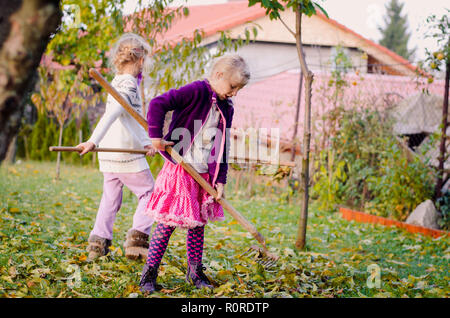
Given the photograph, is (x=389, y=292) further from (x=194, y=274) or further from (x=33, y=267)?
(x=33, y=267)

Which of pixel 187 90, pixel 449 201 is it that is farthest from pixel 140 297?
pixel 449 201

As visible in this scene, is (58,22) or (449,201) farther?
(449,201)

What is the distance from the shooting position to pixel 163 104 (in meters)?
2.95

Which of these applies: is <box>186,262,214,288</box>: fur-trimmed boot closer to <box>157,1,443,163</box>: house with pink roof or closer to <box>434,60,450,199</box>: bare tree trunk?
<box>434,60,450,199</box>: bare tree trunk

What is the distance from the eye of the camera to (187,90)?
304 centimetres

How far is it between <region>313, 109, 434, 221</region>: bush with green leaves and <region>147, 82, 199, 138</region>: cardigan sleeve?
4.53 metres

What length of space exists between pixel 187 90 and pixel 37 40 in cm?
116

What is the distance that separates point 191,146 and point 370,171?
4.83 m

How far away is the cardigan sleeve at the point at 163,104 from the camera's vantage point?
116 inches

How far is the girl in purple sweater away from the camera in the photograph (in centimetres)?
305

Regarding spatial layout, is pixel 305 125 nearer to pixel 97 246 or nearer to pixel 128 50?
pixel 128 50

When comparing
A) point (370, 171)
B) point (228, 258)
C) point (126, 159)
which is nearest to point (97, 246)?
point (126, 159)

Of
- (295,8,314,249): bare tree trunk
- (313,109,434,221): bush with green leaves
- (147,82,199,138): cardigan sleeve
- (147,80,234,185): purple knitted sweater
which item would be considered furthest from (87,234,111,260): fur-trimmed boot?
(313,109,434,221): bush with green leaves

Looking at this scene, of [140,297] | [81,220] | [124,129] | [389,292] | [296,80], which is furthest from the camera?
[296,80]
